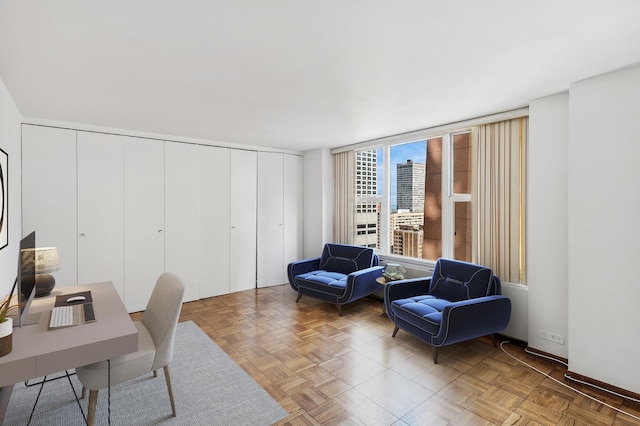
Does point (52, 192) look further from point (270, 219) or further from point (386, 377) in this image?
point (386, 377)

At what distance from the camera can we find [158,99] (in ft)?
9.93

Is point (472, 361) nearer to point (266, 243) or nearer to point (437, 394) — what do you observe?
point (437, 394)

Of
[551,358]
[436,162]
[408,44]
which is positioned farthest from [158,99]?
[551,358]

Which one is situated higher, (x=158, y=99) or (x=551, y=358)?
(x=158, y=99)

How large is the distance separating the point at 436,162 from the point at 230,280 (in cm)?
364

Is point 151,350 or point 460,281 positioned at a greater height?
point 460,281

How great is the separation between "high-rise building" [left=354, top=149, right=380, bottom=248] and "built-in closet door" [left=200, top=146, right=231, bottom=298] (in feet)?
7.03

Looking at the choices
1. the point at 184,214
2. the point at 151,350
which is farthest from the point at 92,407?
the point at 184,214

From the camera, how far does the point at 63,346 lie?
5.21ft

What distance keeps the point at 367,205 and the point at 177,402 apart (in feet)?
12.4

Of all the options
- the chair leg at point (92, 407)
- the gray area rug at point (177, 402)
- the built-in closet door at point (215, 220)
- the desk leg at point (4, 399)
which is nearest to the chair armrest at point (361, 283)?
the gray area rug at point (177, 402)

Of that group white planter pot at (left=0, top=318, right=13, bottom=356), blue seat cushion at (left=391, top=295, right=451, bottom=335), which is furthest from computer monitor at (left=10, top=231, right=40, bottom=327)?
blue seat cushion at (left=391, top=295, right=451, bottom=335)

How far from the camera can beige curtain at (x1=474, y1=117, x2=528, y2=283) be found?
11.0ft

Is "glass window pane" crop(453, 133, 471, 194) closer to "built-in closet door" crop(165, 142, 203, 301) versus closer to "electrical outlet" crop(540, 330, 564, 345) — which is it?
"electrical outlet" crop(540, 330, 564, 345)
